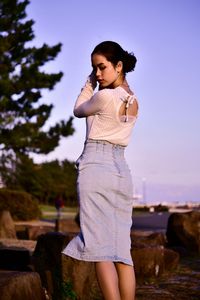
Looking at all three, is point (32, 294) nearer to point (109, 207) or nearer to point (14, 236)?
point (109, 207)

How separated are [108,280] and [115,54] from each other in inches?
47.4

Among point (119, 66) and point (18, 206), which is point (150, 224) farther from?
point (119, 66)

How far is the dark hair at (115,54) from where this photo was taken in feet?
9.98

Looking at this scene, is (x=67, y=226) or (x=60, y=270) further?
(x=67, y=226)

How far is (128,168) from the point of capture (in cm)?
306

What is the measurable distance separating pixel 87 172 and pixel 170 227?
6.38 m

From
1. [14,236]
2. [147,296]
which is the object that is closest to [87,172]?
[147,296]

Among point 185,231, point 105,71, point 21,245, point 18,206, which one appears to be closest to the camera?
point 105,71

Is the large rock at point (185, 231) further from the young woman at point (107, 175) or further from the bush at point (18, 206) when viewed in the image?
the bush at point (18, 206)

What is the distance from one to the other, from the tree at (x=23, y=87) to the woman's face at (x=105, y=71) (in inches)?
721

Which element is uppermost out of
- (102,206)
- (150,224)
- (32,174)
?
(32,174)

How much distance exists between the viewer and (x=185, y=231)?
880 centimetres

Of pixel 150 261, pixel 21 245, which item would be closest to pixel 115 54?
pixel 150 261

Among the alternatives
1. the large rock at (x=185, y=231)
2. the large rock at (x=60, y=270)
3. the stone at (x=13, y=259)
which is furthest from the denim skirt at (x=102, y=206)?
the large rock at (x=185, y=231)
